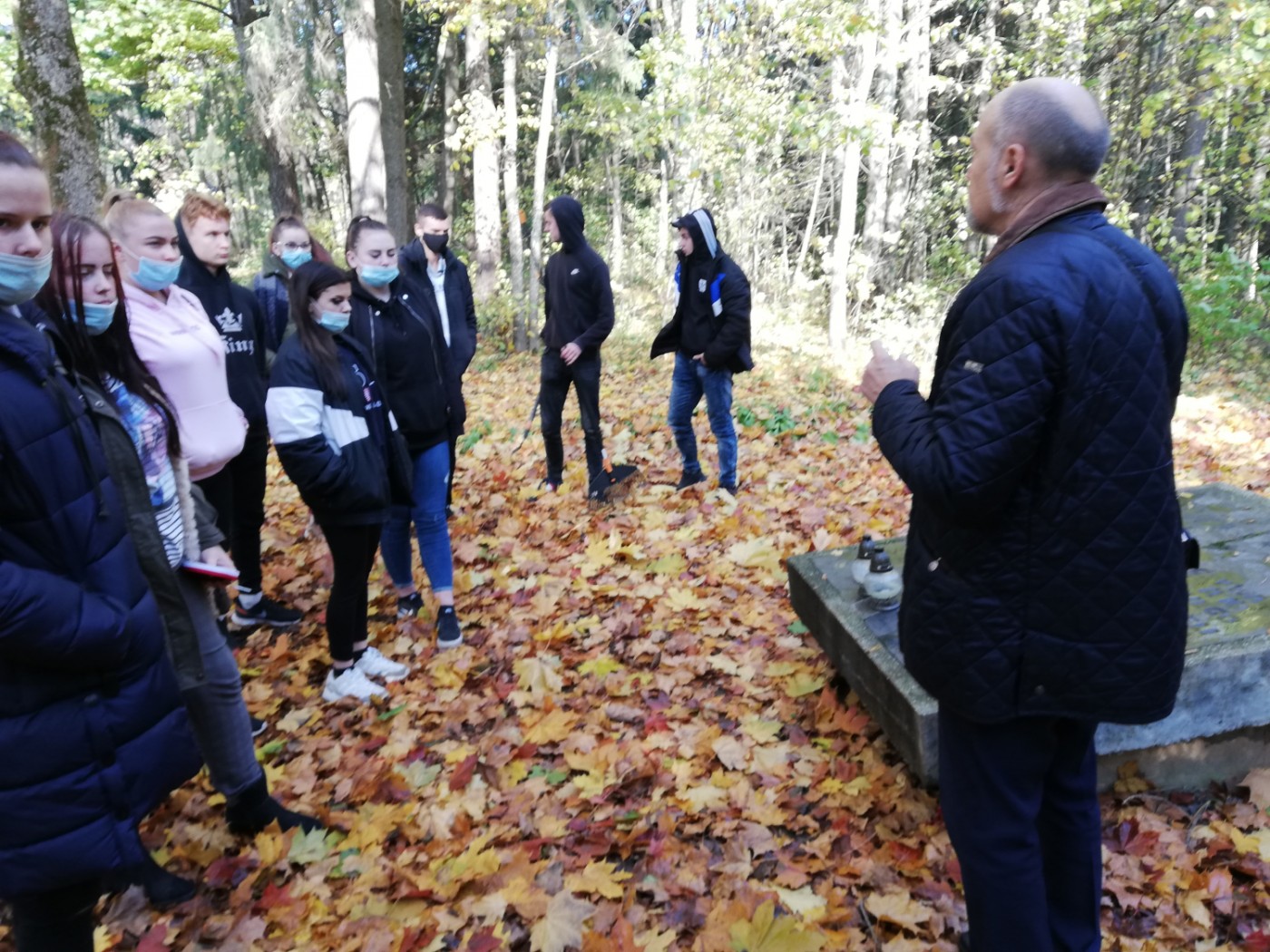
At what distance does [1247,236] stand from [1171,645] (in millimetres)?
21970

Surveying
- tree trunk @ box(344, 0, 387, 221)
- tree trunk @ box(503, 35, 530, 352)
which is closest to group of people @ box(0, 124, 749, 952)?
tree trunk @ box(344, 0, 387, 221)

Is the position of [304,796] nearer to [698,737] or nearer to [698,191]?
[698,737]

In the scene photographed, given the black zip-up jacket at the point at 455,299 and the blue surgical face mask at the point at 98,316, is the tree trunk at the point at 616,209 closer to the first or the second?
the black zip-up jacket at the point at 455,299

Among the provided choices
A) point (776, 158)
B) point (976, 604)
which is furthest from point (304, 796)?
point (776, 158)

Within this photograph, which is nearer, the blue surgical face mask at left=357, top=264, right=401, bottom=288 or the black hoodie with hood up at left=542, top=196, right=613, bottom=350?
the blue surgical face mask at left=357, top=264, right=401, bottom=288

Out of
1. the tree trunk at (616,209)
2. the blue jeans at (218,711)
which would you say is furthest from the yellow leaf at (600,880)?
the tree trunk at (616,209)

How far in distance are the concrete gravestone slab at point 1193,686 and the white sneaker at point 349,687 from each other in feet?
7.24

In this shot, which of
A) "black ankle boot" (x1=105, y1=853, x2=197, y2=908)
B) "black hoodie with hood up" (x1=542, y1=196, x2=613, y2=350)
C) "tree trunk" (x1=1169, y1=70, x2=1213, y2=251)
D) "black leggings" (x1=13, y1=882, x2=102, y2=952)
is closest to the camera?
"black leggings" (x1=13, y1=882, x2=102, y2=952)

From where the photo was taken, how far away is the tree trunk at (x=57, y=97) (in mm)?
5945

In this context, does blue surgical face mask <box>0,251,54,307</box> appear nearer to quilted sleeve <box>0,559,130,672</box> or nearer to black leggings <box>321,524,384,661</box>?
quilted sleeve <box>0,559,130,672</box>

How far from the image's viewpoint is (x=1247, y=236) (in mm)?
18703

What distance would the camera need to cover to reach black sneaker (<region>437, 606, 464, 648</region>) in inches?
175

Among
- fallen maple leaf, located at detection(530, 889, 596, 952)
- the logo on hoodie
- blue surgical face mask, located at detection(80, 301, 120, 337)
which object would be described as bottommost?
fallen maple leaf, located at detection(530, 889, 596, 952)

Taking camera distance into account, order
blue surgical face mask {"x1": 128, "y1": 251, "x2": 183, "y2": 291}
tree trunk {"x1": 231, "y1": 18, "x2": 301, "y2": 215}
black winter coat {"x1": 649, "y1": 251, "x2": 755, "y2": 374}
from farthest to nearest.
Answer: tree trunk {"x1": 231, "y1": 18, "x2": 301, "y2": 215} → black winter coat {"x1": 649, "y1": 251, "x2": 755, "y2": 374} → blue surgical face mask {"x1": 128, "y1": 251, "x2": 183, "y2": 291}
